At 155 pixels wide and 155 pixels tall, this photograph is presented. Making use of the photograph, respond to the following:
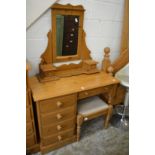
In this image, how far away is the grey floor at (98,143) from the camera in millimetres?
1689

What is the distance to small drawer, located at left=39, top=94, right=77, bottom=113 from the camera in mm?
1385

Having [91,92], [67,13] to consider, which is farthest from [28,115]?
[67,13]

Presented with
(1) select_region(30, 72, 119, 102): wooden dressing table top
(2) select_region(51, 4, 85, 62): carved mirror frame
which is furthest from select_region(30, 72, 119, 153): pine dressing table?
(2) select_region(51, 4, 85, 62): carved mirror frame

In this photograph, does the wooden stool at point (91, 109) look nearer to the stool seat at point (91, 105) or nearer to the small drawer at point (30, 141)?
the stool seat at point (91, 105)

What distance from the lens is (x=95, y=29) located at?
71.6 inches

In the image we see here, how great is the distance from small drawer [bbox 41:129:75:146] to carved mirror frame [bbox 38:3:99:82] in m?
0.61

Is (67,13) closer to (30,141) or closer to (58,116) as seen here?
(58,116)

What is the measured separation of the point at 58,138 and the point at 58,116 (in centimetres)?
31

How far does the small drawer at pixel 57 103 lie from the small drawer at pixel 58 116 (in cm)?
6

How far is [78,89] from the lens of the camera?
150 centimetres

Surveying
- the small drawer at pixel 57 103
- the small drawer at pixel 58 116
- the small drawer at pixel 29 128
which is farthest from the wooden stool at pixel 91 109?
the small drawer at pixel 29 128
